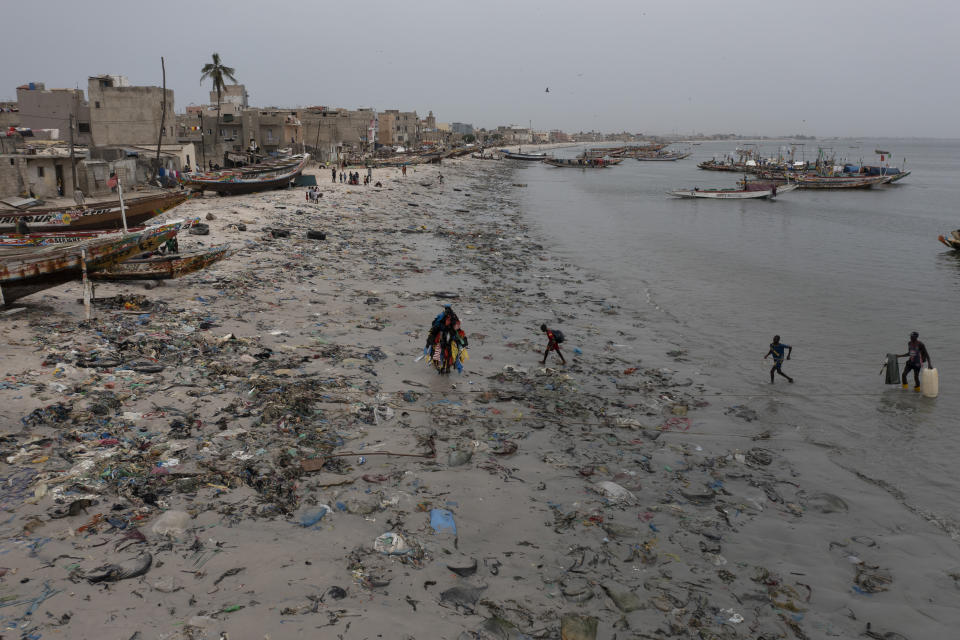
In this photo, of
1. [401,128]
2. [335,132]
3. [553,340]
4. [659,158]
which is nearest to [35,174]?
[553,340]

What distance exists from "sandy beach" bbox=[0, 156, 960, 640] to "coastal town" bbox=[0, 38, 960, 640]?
0.10ft

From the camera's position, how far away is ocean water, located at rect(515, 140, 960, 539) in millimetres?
8422

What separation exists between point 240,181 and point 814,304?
2504 cm

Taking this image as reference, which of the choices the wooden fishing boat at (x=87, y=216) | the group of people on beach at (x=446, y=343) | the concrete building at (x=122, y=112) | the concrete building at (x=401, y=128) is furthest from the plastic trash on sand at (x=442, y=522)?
the concrete building at (x=401, y=128)

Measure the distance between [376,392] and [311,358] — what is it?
1.52 m

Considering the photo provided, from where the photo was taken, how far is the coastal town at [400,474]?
436cm

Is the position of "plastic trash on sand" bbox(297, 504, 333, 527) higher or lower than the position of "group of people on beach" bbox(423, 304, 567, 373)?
lower

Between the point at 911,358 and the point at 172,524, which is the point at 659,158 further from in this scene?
the point at 172,524

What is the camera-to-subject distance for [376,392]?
26.6ft

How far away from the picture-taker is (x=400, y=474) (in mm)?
6102

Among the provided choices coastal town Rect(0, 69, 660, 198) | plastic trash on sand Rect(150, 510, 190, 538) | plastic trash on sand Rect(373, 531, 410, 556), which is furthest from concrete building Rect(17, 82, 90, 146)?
plastic trash on sand Rect(373, 531, 410, 556)

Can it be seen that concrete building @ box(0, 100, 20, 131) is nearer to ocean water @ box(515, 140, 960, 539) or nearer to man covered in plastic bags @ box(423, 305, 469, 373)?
ocean water @ box(515, 140, 960, 539)

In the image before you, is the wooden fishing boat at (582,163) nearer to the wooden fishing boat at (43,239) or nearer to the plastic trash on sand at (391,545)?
the wooden fishing boat at (43,239)

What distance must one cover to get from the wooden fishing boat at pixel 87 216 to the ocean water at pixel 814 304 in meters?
14.0
